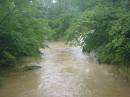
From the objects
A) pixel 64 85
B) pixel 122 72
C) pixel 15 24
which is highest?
pixel 15 24

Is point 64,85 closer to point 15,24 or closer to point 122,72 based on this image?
point 122,72

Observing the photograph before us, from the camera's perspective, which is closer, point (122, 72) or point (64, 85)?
point (64, 85)

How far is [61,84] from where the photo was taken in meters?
6.88

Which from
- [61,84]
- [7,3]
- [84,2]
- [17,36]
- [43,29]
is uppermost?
[84,2]

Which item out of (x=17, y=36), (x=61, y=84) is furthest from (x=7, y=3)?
(x=61, y=84)

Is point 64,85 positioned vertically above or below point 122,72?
below

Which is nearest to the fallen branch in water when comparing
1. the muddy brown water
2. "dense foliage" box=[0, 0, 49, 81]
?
the muddy brown water

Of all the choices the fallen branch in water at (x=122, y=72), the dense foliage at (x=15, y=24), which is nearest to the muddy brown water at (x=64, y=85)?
the fallen branch in water at (x=122, y=72)

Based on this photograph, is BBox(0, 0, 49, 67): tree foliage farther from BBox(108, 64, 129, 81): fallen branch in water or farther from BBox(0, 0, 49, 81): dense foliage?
BBox(108, 64, 129, 81): fallen branch in water

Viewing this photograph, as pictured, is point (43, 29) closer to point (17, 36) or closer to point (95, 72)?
point (17, 36)

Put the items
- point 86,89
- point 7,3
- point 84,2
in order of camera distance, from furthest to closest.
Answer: point 84,2 < point 86,89 < point 7,3

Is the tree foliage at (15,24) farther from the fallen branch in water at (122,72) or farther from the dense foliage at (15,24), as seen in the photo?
the fallen branch in water at (122,72)

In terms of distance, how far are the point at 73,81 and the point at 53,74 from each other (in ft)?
5.53

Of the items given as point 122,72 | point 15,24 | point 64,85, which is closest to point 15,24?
point 15,24
